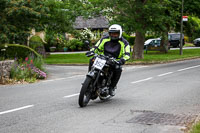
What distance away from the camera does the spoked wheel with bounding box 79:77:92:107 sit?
8266 millimetres

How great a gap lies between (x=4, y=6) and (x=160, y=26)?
11.5 m

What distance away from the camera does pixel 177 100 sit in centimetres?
985

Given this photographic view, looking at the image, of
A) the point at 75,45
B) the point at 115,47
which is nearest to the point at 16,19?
the point at 115,47

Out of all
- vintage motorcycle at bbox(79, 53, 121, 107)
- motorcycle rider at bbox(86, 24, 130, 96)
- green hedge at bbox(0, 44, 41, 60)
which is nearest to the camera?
A: vintage motorcycle at bbox(79, 53, 121, 107)

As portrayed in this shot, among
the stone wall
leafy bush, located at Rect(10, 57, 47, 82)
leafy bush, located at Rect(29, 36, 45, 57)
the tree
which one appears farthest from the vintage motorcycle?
leafy bush, located at Rect(29, 36, 45, 57)

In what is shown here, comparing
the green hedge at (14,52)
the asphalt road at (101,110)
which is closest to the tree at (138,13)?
the green hedge at (14,52)

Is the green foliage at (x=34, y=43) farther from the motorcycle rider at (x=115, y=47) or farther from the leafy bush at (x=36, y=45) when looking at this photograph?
the motorcycle rider at (x=115, y=47)

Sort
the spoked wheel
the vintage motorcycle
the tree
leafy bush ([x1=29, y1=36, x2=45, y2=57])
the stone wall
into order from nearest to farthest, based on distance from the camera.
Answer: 1. the spoked wheel
2. the vintage motorcycle
3. the stone wall
4. the tree
5. leafy bush ([x1=29, y1=36, x2=45, y2=57])

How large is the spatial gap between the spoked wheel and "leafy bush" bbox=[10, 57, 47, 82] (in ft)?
20.8

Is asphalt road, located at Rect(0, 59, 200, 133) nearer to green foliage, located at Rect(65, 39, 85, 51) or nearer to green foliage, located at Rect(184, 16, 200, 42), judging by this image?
green foliage, located at Rect(65, 39, 85, 51)

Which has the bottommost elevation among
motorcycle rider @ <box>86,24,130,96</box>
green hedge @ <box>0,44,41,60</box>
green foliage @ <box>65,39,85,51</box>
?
green foliage @ <box>65,39,85,51</box>

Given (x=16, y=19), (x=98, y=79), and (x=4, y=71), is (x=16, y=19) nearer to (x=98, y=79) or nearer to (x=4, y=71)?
(x=4, y=71)

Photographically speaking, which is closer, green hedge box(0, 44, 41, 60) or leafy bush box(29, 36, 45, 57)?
green hedge box(0, 44, 41, 60)

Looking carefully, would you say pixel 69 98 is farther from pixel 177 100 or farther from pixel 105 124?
pixel 105 124
